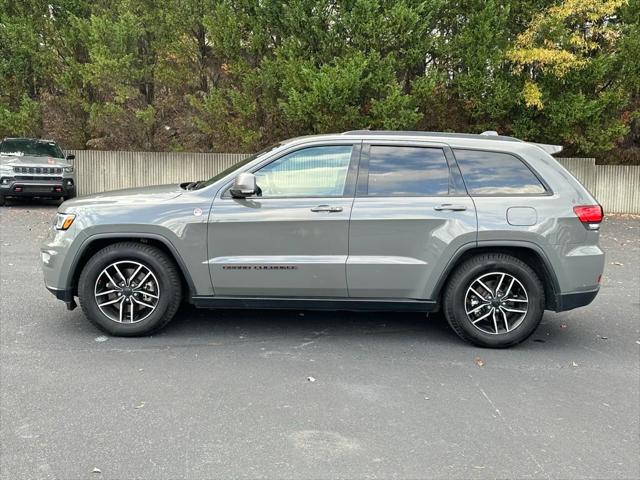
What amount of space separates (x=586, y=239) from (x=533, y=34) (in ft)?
37.4

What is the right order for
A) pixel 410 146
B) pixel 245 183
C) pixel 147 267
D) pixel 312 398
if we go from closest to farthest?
pixel 312 398 → pixel 245 183 → pixel 147 267 → pixel 410 146

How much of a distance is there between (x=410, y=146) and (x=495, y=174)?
75cm

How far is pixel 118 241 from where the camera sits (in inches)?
204

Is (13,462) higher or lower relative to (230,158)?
lower

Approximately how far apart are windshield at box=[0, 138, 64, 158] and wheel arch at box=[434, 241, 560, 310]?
42.9 ft

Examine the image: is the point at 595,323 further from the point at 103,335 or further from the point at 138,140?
the point at 138,140

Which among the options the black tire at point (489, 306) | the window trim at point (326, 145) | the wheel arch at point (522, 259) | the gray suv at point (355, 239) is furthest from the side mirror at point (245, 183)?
the black tire at point (489, 306)

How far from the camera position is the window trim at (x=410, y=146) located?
16.6 ft

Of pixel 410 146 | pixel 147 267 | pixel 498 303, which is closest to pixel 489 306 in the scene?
pixel 498 303

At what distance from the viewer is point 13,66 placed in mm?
18422

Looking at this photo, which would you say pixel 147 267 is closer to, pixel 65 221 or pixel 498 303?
pixel 65 221

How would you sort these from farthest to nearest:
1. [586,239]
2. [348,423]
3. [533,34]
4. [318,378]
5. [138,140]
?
1. [138,140]
2. [533,34]
3. [586,239]
4. [318,378]
5. [348,423]

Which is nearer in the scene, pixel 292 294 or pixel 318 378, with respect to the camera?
pixel 318 378

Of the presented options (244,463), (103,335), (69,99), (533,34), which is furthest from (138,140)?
(244,463)
